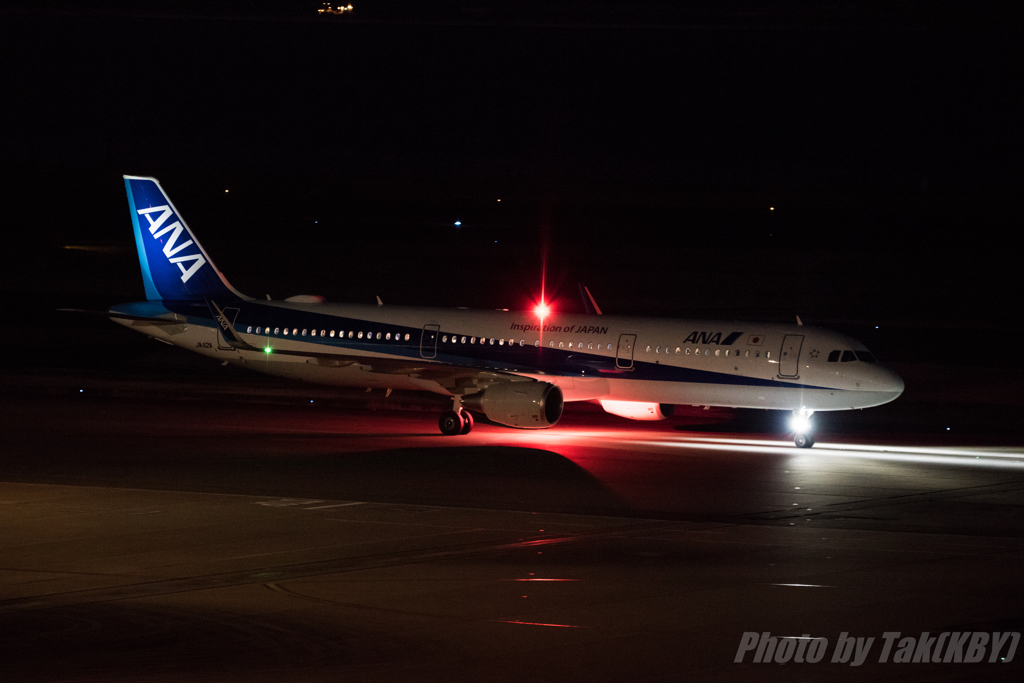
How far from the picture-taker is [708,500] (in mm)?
21250

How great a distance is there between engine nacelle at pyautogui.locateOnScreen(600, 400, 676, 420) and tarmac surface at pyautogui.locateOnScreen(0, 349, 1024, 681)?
3.73 feet

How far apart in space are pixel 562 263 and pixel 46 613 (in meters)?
56.5

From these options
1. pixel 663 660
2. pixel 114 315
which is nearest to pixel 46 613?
pixel 663 660

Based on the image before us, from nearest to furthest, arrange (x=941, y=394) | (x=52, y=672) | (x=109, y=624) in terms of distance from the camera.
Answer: (x=52, y=672), (x=109, y=624), (x=941, y=394)

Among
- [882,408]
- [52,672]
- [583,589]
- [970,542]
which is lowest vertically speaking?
[52,672]

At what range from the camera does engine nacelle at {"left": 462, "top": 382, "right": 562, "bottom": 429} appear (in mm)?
30250

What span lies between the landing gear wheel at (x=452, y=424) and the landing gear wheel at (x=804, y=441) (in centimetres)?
845

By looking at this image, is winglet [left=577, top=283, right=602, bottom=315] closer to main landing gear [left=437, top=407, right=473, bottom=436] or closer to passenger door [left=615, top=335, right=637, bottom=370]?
passenger door [left=615, top=335, right=637, bottom=370]

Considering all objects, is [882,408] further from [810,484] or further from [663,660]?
[663,660]

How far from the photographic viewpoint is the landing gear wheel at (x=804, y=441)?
2983cm

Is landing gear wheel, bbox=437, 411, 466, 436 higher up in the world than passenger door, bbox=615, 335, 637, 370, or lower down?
lower down

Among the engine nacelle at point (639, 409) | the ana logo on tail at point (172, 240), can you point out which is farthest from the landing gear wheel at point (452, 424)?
the ana logo on tail at point (172, 240)

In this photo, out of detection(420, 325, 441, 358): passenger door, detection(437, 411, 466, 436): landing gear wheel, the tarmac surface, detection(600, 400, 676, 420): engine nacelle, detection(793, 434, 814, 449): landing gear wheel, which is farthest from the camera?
detection(420, 325, 441, 358): passenger door

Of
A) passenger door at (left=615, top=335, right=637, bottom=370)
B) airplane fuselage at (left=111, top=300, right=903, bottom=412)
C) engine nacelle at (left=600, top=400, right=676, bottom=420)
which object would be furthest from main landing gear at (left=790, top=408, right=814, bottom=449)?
passenger door at (left=615, top=335, right=637, bottom=370)
